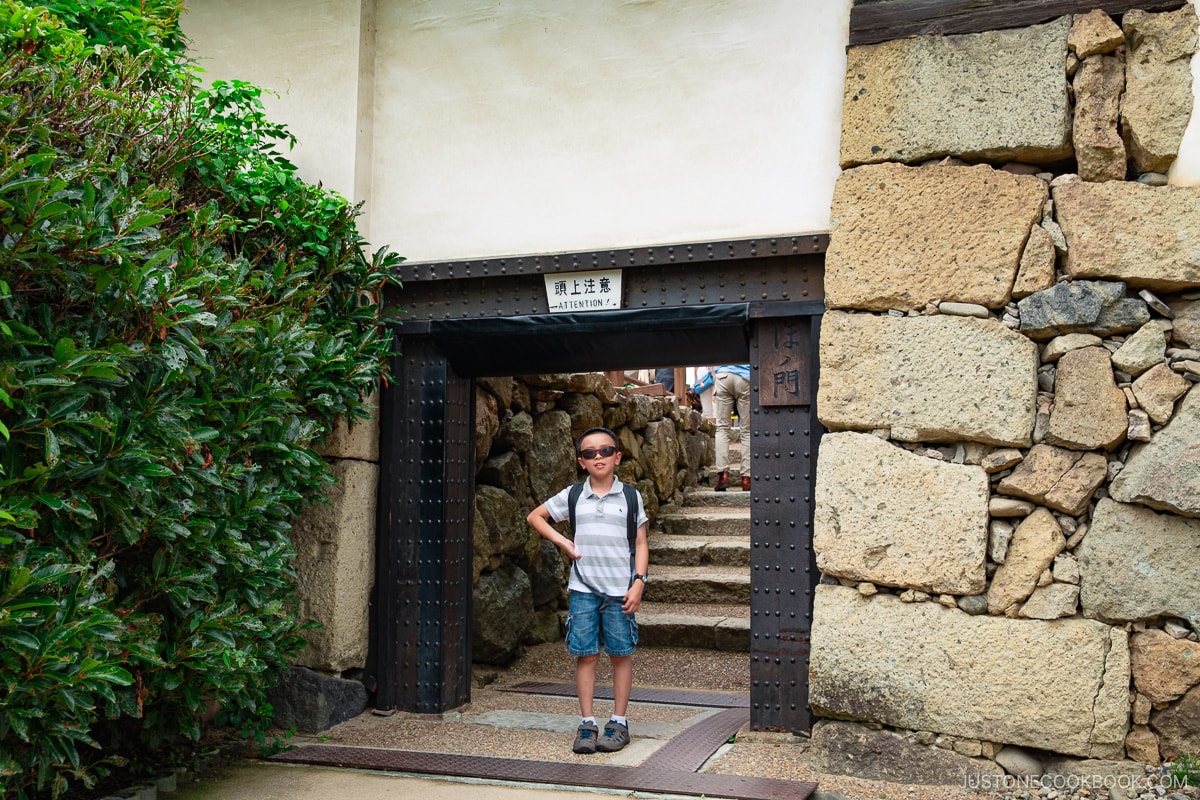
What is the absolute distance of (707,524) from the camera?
9102mm

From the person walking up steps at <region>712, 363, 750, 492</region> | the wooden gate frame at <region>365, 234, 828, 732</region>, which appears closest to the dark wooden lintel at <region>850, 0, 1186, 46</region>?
the wooden gate frame at <region>365, 234, 828, 732</region>

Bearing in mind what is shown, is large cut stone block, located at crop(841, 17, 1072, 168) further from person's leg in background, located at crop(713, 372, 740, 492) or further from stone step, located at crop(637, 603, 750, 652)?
person's leg in background, located at crop(713, 372, 740, 492)

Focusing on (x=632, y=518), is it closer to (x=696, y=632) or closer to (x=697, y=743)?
(x=697, y=743)

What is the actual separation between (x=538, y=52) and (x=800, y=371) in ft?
6.69

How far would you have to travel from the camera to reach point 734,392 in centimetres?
991

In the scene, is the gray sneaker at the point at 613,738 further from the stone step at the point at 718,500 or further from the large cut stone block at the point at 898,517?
the stone step at the point at 718,500

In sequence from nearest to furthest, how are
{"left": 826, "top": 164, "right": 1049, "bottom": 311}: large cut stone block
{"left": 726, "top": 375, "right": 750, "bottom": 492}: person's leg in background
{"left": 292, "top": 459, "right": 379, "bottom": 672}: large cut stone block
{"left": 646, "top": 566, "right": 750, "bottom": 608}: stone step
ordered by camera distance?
{"left": 826, "top": 164, "right": 1049, "bottom": 311}: large cut stone block < {"left": 292, "top": 459, "right": 379, "bottom": 672}: large cut stone block < {"left": 646, "top": 566, "right": 750, "bottom": 608}: stone step < {"left": 726, "top": 375, "right": 750, "bottom": 492}: person's leg in background

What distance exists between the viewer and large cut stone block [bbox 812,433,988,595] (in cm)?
404

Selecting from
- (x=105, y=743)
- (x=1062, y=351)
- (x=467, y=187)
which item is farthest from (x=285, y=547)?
(x=1062, y=351)

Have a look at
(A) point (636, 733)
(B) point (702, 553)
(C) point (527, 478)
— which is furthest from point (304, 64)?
(B) point (702, 553)

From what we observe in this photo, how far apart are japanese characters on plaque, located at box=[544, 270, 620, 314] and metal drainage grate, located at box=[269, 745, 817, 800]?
6.73 ft

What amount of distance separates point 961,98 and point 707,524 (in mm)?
5451

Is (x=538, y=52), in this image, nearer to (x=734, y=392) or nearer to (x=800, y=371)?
(x=800, y=371)

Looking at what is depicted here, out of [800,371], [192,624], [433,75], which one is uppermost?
[433,75]
